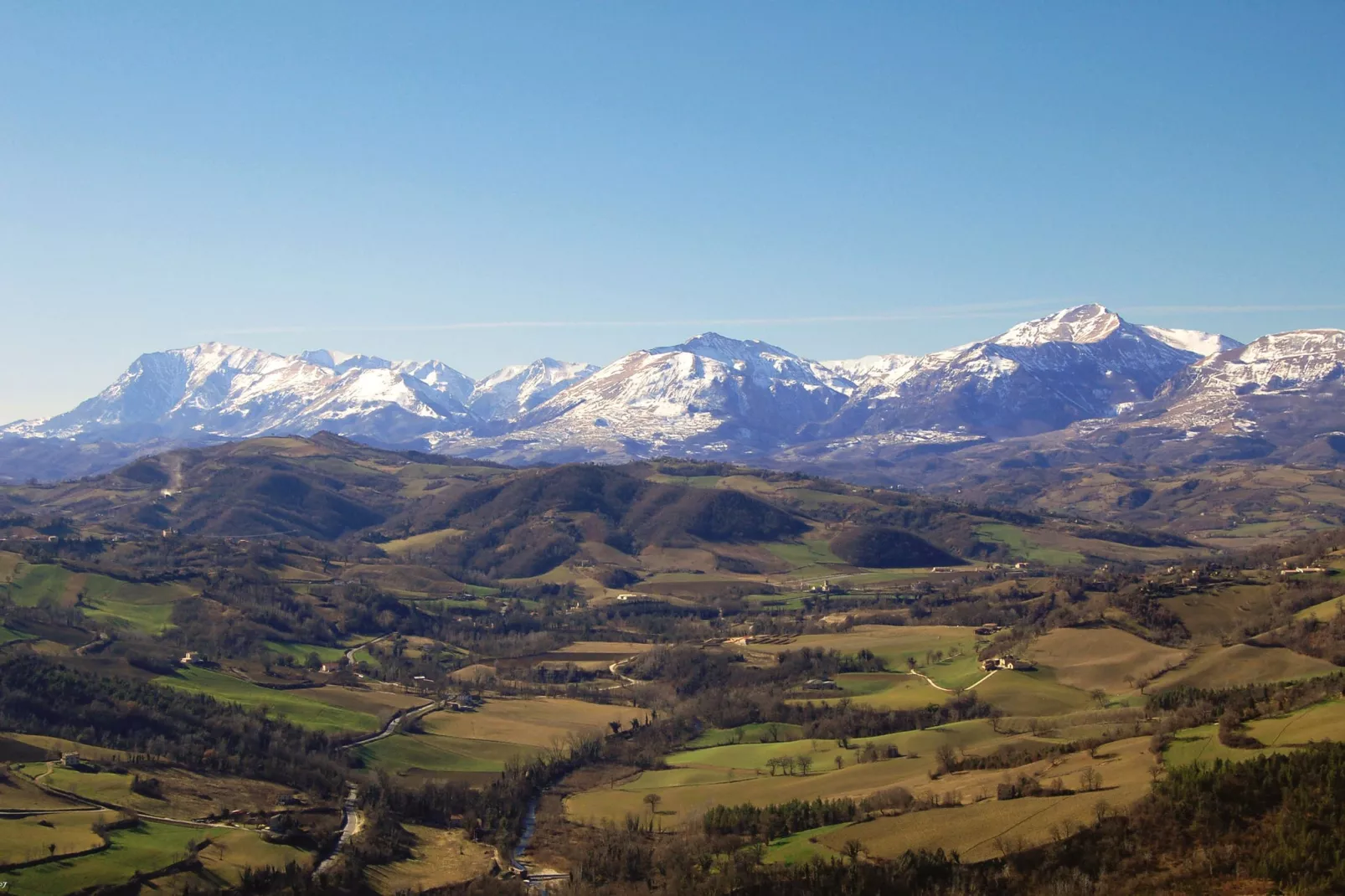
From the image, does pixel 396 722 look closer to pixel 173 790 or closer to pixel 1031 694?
pixel 173 790

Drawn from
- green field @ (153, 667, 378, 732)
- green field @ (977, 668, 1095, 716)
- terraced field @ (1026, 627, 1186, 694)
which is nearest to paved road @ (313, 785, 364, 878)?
green field @ (153, 667, 378, 732)

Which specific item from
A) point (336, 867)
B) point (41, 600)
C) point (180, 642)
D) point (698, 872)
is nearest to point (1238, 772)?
point (698, 872)

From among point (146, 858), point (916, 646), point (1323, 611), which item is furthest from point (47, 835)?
point (1323, 611)

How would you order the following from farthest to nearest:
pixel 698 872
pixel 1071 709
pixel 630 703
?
pixel 630 703 → pixel 1071 709 → pixel 698 872

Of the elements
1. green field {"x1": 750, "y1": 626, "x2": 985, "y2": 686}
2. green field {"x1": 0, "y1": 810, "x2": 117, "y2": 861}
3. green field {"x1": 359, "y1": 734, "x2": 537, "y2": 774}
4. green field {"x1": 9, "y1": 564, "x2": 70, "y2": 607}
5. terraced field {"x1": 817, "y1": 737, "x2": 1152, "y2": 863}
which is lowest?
green field {"x1": 359, "y1": 734, "x2": 537, "y2": 774}

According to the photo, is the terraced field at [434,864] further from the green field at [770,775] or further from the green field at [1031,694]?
the green field at [1031,694]

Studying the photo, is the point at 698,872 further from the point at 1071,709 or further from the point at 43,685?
the point at 43,685

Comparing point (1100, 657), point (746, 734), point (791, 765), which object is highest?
point (1100, 657)

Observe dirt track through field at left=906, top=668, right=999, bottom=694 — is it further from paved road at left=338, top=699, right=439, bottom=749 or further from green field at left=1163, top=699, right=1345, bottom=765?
paved road at left=338, top=699, right=439, bottom=749
